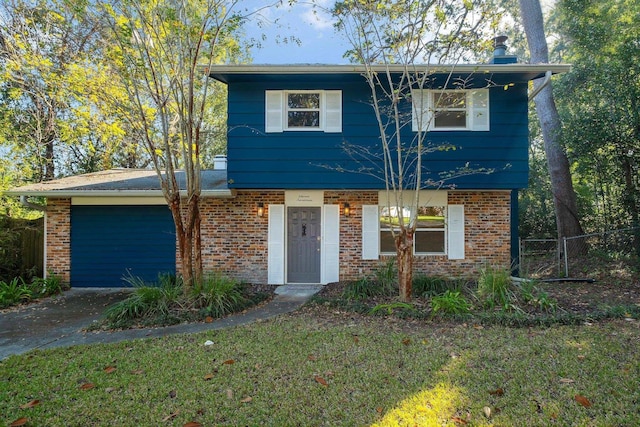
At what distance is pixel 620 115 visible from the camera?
8695mm

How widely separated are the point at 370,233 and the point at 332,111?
3.04m

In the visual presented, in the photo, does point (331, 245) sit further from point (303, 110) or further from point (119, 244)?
point (119, 244)

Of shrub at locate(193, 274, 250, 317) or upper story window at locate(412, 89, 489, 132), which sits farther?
upper story window at locate(412, 89, 489, 132)

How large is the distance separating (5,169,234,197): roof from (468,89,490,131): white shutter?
5.86 m

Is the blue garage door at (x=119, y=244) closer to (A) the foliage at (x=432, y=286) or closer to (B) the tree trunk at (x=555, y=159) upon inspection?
(A) the foliage at (x=432, y=286)

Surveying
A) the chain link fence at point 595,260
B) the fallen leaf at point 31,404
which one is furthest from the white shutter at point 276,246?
the chain link fence at point 595,260

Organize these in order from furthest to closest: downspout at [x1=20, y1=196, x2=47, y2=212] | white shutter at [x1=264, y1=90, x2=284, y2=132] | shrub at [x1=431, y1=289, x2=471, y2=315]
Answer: downspout at [x1=20, y1=196, x2=47, y2=212] → white shutter at [x1=264, y1=90, x2=284, y2=132] → shrub at [x1=431, y1=289, x2=471, y2=315]

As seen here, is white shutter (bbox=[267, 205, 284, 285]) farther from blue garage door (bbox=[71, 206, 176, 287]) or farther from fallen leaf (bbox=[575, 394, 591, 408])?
fallen leaf (bbox=[575, 394, 591, 408])

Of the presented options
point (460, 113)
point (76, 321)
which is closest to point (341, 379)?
point (76, 321)

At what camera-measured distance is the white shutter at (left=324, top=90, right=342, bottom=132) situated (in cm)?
815

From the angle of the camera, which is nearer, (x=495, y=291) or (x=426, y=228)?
(x=495, y=291)

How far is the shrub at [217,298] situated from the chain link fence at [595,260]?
672 cm

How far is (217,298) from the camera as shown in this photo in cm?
616

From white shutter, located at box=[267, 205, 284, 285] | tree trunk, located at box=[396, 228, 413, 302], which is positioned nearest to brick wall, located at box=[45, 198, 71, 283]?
white shutter, located at box=[267, 205, 284, 285]
